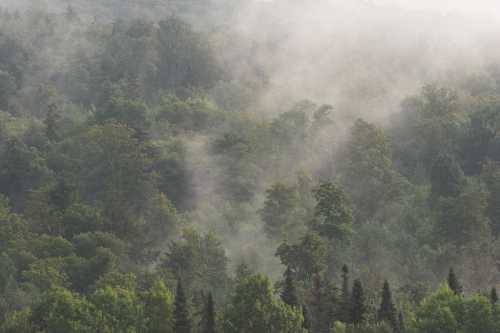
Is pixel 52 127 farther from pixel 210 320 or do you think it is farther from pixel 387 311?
pixel 387 311

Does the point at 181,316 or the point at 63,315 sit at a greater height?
the point at 63,315

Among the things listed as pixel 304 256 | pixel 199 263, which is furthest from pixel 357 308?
pixel 199 263

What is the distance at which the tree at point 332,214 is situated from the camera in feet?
282

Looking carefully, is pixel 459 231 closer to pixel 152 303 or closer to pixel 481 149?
pixel 481 149

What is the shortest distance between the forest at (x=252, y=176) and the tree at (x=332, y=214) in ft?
0.64

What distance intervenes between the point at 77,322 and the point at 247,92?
3189 inches

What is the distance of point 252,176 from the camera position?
108688 millimetres

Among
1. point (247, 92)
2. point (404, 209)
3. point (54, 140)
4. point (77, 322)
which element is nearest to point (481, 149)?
point (404, 209)

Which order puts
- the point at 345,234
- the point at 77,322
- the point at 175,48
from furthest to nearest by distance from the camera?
the point at 175,48
the point at 345,234
the point at 77,322

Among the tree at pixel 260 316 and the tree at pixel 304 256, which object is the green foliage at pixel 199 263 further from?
the tree at pixel 260 316

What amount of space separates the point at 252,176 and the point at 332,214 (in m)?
23.7

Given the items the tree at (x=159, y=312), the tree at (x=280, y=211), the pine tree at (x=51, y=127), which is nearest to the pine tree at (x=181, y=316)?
the tree at (x=159, y=312)

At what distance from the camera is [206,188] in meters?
108

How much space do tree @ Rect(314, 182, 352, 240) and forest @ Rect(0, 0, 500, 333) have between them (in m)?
0.19
